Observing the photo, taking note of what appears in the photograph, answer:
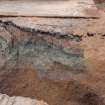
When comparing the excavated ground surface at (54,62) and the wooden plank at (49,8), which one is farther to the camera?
the wooden plank at (49,8)

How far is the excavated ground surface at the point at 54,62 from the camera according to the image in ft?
9.11

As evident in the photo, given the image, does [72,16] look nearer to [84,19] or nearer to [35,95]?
[84,19]

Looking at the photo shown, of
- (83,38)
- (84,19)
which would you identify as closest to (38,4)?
(84,19)

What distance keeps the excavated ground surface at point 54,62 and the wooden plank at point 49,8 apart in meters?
0.35

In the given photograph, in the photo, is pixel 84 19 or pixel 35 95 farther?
pixel 84 19

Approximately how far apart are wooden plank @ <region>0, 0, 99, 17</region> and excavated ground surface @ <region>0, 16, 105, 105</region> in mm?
349

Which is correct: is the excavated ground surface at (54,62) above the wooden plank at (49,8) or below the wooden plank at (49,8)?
below

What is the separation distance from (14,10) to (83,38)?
3.41 ft

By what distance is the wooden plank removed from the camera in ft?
11.6

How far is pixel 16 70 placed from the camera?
2.94m

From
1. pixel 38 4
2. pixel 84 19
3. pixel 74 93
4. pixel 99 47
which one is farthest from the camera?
pixel 38 4

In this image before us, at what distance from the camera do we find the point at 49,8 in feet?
12.2

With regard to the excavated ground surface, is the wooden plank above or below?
above

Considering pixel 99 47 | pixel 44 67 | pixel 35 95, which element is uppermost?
pixel 99 47
